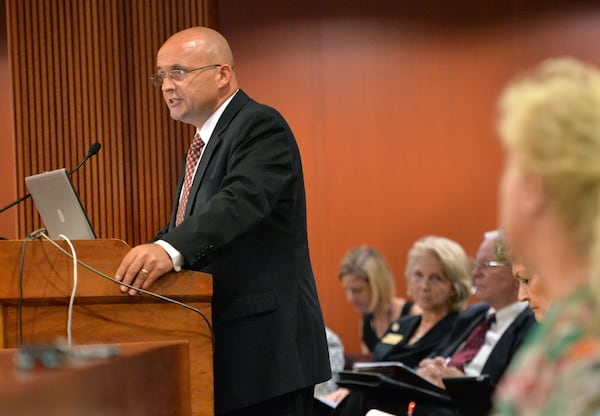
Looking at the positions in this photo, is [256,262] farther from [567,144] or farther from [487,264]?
[487,264]

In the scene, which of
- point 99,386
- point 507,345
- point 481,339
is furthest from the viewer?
point 481,339

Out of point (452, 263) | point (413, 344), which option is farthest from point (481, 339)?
point (452, 263)

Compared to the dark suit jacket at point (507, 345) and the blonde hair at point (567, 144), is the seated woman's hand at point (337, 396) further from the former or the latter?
the blonde hair at point (567, 144)

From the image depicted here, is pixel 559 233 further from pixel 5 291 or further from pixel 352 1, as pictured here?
pixel 352 1

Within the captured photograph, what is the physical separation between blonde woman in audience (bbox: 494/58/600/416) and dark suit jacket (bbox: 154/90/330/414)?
5.04 ft

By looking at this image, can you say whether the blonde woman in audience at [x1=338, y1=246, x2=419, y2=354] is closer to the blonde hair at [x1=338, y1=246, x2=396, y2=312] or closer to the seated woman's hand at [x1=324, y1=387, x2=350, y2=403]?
the blonde hair at [x1=338, y1=246, x2=396, y2=312]

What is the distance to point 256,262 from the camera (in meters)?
2.84

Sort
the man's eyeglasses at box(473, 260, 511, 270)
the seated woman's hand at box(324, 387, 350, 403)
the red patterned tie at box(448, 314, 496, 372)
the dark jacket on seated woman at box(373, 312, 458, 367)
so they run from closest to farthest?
the red patterned tie at box(448, 314, 496, 372) < the man's eyeglasses at box(473, 260, 511, 270) < the seated woman's hand at box(324, 387, 350, 403) < the dark jacket on seated woman at box(373, 312, 458, 367)

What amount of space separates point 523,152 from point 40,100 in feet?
11.5

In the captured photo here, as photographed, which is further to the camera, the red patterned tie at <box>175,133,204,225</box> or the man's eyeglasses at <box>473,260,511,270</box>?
the man's eyeglasses at <box>473,260,511,270</box>

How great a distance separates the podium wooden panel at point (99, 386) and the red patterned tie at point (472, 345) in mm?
2676

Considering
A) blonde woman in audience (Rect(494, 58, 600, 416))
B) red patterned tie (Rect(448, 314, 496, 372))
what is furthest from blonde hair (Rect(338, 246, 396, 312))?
blonde woman in audience (Rect(494, 58, 600, 416))

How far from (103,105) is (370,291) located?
3.16 meters

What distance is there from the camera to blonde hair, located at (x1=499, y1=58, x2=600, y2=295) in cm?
113
